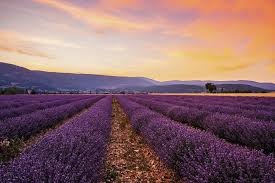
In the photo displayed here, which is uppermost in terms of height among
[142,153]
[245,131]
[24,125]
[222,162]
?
[222,162]

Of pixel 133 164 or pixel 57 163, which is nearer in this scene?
pixel 57 163

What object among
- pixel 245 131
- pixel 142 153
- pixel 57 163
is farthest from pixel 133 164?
pixel 57 163

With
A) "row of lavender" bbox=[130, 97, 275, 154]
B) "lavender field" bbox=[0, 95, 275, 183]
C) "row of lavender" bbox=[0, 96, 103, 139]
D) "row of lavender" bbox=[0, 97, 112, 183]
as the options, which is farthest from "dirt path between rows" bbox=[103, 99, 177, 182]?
"row of lavender" bbox=[0, 96, 103, 139]

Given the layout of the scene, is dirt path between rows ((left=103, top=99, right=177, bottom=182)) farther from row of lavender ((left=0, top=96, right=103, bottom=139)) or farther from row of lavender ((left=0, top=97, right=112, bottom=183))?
row of lavender ((left=0, top=96, right=103, bottom=139))

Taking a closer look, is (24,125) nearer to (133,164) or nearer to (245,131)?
(133,164)

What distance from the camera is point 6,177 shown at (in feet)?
7.73

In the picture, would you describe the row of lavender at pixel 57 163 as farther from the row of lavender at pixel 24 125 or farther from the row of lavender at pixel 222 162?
the row of lavender at pixel 24 125

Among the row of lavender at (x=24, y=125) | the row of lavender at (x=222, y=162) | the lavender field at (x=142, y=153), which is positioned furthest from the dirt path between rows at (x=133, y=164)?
the row of lavender at (x=24, y=125)

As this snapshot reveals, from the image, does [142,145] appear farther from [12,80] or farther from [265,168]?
[12,80]

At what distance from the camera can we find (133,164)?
17.9ft

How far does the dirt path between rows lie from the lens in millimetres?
4609

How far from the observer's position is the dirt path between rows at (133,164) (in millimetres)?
4609

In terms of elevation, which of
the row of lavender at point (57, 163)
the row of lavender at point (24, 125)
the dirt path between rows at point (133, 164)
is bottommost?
the dirt path between rows at point (133, 164)

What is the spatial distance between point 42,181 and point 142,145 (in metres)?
5.15
